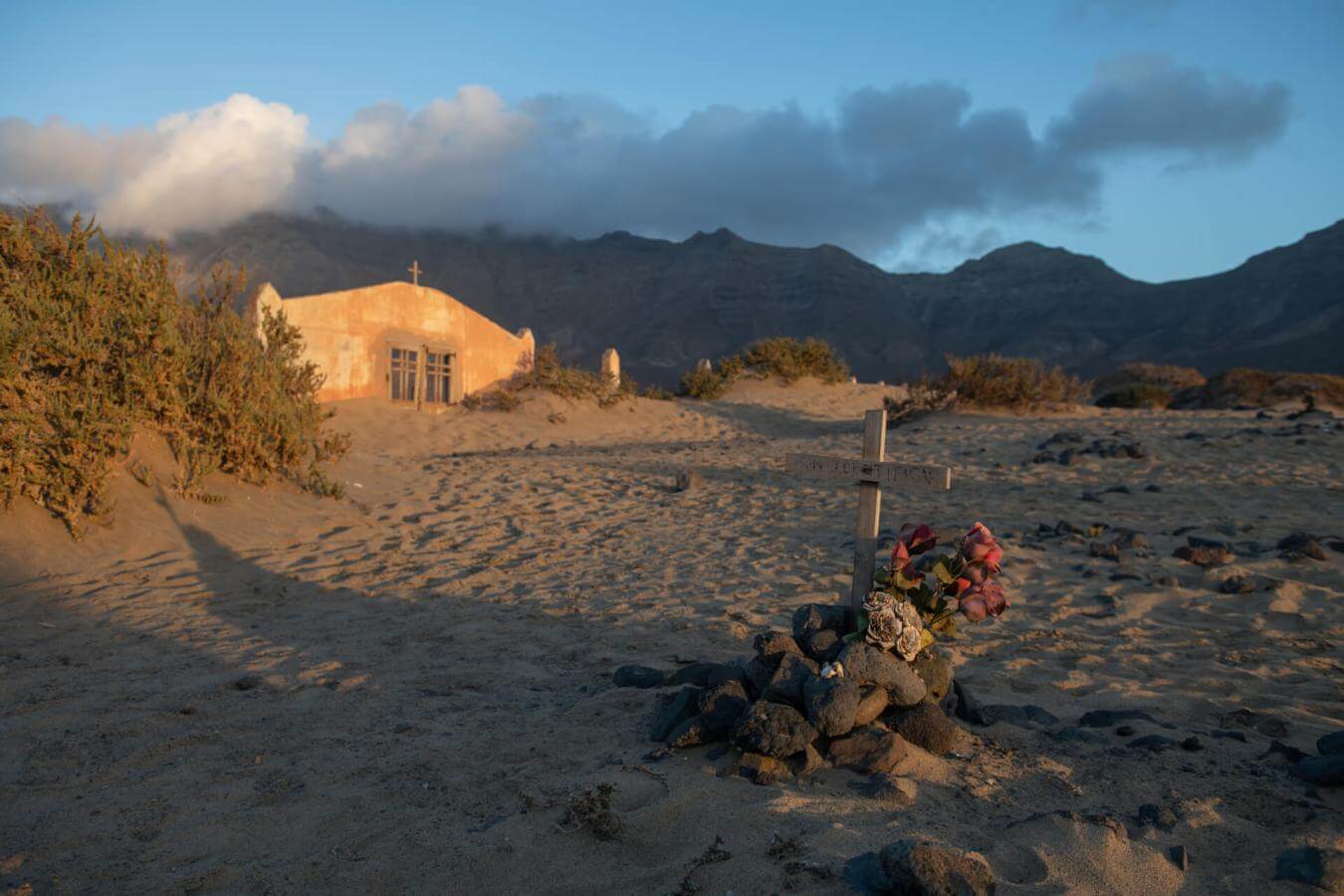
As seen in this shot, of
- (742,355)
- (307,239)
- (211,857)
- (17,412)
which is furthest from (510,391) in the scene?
(307,239)

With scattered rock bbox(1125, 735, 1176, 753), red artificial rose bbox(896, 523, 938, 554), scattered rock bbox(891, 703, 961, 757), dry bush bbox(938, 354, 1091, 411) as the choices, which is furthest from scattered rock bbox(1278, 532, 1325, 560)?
dry bush bbox(938, 354, 1091, 411)

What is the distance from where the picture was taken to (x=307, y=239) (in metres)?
74.6

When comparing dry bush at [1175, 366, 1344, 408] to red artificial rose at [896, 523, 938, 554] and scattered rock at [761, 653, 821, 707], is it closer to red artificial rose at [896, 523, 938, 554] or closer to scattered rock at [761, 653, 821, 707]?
red artificial rose at [896, 523, 938, 554]

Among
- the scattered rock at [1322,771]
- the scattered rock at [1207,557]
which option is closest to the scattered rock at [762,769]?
the scattered rock at [1322,771]

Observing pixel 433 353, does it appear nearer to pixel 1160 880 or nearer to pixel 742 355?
pixel 742 355

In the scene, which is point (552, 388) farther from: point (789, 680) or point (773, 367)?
point (789, 680)

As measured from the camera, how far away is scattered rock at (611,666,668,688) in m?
4.39

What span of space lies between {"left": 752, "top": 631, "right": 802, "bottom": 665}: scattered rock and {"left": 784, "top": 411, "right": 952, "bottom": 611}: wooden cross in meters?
0.38

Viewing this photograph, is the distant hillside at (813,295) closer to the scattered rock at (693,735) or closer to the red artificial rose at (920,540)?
the red artificial rose at (920,540)

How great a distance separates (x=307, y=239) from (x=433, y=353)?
63350 mm

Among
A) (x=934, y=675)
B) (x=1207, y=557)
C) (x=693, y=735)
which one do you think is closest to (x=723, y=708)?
(x=693, y=735)

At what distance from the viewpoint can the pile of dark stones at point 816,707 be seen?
10.5ft

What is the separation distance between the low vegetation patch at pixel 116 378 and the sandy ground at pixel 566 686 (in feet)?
1.17

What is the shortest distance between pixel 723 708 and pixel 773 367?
2203 cm
